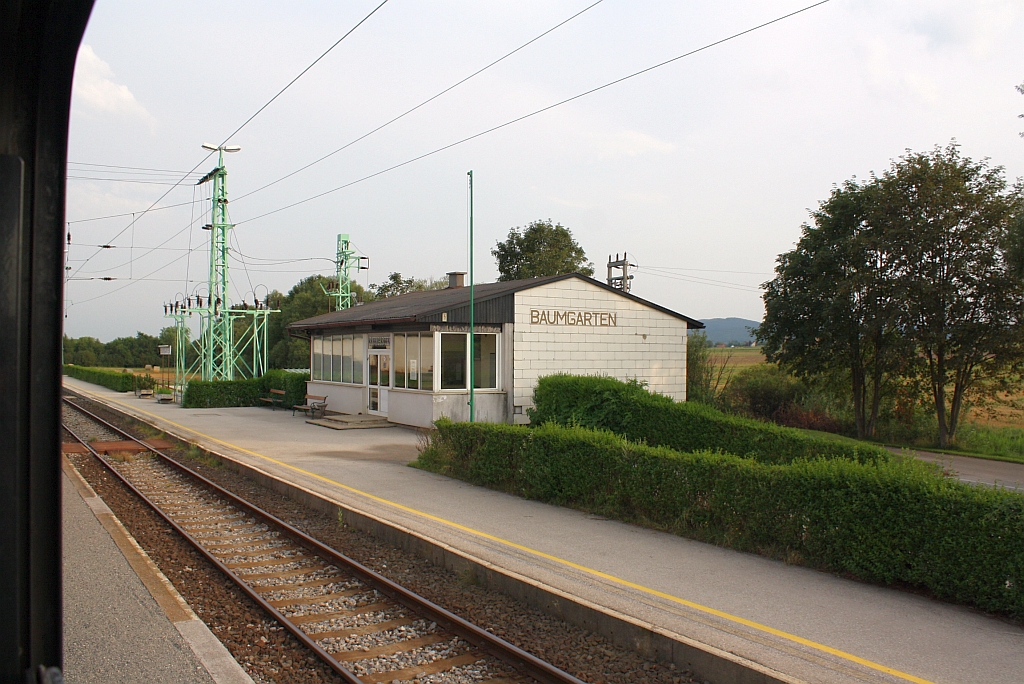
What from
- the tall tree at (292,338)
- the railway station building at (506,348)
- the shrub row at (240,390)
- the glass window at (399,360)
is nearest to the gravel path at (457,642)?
the railway station building at (506,348)

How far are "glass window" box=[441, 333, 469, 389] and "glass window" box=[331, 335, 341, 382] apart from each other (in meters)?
7.39

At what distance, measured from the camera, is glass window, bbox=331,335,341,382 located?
89.7 feet

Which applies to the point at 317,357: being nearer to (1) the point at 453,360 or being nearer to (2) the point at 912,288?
(1) the point at 453,360

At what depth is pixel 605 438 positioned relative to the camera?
434 inches

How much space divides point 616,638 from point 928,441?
22800mm

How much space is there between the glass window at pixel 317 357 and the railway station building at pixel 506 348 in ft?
12.0

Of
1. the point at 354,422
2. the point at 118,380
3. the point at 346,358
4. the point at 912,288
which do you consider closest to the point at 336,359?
the point at 346,358

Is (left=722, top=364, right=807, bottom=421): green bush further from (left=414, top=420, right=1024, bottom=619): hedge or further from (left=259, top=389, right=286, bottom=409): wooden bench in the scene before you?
(left=414, top=420, right=1024, bottom=619): hedge

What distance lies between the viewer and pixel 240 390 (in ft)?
109

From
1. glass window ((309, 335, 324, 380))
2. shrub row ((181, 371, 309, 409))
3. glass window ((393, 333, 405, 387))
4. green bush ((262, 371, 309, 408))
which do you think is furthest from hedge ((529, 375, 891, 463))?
shrub row ((181, 371, 309, 409))

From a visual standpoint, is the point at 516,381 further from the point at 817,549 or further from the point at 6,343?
the point at 6,343

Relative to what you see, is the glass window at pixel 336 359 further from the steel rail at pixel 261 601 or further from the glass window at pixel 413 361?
the steel rail at pixel 261 601

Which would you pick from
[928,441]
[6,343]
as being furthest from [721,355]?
[6,343]

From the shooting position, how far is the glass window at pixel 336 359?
2733 cm
